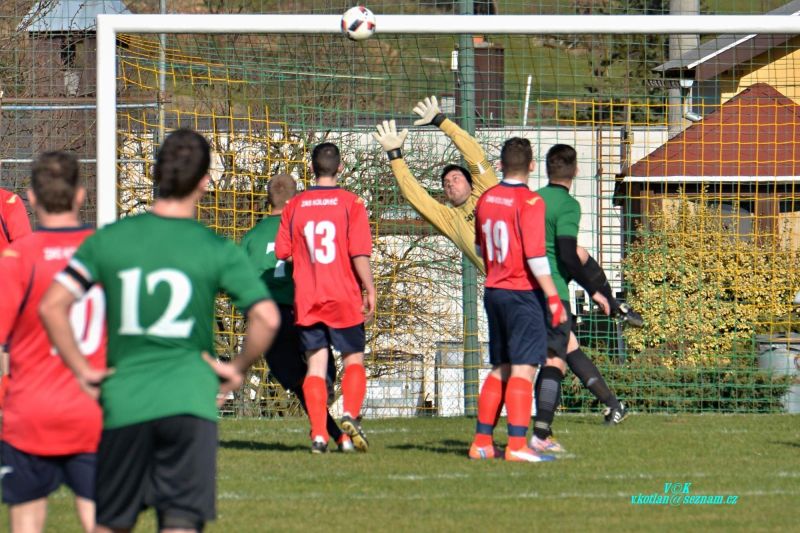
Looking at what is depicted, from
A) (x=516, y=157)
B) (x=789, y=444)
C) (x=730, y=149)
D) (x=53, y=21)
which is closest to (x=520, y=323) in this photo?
(x=516, y=157)

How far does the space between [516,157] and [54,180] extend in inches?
149

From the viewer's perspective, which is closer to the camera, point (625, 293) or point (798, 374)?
point (798, 374)

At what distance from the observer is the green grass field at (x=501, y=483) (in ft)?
20.1

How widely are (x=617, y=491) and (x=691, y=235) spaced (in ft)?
23.2

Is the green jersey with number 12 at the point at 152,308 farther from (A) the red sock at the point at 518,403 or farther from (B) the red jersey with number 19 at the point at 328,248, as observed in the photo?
(B) the red jersey with number 19 at the point at 328,248

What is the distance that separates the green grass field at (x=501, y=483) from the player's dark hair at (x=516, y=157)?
179 centimetres

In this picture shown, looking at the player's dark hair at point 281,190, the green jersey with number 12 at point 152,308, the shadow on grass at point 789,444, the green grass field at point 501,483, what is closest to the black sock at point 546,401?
the green grass field at point 501,483

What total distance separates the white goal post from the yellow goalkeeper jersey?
116 cm

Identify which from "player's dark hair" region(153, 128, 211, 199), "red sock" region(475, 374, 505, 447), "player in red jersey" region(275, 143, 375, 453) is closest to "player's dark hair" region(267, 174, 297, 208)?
"player in red jersey" region(275, 143, 375, 453)

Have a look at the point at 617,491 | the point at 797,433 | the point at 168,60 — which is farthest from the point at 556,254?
the point at 168,60

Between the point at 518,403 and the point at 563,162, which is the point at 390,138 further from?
the point at 518,403

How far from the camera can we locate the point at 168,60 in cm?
1232

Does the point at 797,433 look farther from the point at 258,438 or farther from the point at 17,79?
the point at 17,79

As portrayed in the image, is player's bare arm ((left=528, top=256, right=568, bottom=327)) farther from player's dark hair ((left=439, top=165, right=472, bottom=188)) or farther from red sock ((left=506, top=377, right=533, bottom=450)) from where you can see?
player's dark hair ((left=439, top=165, right=472, bottom=188))
